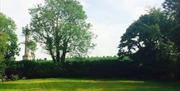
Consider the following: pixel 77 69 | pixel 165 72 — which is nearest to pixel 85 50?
pixel 77 69

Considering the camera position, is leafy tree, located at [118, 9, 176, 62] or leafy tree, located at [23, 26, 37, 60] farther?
leafy tree, located at [23, 26, 37, 60]

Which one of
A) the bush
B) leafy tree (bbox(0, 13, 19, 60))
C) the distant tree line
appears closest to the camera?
the distant tree line

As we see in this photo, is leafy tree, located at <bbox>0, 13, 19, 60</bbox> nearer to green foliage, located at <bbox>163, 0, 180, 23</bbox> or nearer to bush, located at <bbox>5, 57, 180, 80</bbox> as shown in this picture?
bush, located at <bbox>5, 57, 180, 80</bbox>

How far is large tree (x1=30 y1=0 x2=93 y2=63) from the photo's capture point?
9269 centimetres

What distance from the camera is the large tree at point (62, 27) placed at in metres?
92.7

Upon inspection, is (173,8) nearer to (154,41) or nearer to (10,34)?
(154,41)

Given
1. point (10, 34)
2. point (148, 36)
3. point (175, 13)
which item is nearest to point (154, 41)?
point (148, 36)

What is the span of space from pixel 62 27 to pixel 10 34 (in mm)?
13673

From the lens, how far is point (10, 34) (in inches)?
3979

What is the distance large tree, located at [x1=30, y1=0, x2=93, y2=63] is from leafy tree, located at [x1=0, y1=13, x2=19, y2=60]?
679cm

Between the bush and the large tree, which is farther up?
the large tree

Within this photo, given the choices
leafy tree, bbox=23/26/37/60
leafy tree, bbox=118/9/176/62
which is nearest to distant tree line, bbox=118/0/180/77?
leafy tree, bbox=118/9/176/62

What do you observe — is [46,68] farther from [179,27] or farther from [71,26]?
[179,27]

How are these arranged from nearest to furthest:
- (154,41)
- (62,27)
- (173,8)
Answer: (173,8) → (154,41) → (62,27)
